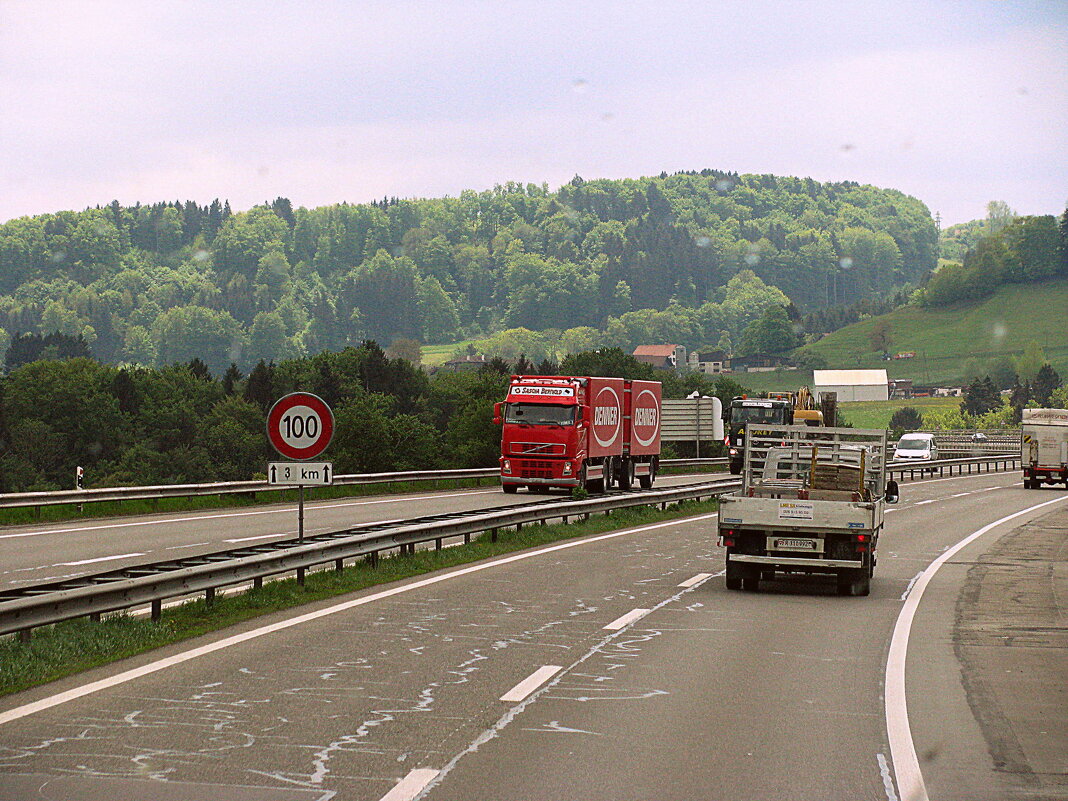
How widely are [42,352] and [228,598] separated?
191175 millimetres

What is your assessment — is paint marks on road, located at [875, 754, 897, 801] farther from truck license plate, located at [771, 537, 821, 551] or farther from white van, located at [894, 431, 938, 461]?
white van, located at [894, 431, 938, 461]

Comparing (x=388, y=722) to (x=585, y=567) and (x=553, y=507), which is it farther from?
(x=553, y=507)

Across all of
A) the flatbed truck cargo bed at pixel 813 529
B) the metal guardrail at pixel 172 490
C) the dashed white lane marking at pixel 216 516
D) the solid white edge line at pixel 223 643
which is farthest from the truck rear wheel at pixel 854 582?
the dashed white lane marking at pixel 216 516

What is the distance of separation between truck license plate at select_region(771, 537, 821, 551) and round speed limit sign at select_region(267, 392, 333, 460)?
5.47 metres

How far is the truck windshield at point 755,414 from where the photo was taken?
59.8m

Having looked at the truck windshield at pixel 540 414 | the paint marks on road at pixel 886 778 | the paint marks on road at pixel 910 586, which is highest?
the truck windshield at pixel 540 414

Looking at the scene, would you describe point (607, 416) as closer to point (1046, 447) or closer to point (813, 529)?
point (1046, 447)

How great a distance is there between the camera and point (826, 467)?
59.6ft

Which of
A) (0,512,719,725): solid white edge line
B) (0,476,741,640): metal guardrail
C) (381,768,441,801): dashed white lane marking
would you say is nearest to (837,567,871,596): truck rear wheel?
(0,512,719,725): solid white edge line

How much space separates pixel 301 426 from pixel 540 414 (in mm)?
24551

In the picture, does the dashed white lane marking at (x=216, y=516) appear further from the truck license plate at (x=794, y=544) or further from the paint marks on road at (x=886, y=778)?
the paint marks on road at (x=886, y=778)

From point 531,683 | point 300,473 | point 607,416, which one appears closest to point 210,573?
point 300,473

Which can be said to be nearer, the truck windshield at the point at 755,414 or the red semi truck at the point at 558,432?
the red semi truck at the point at 558,432

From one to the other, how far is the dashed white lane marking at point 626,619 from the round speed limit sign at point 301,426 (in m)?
4.26
